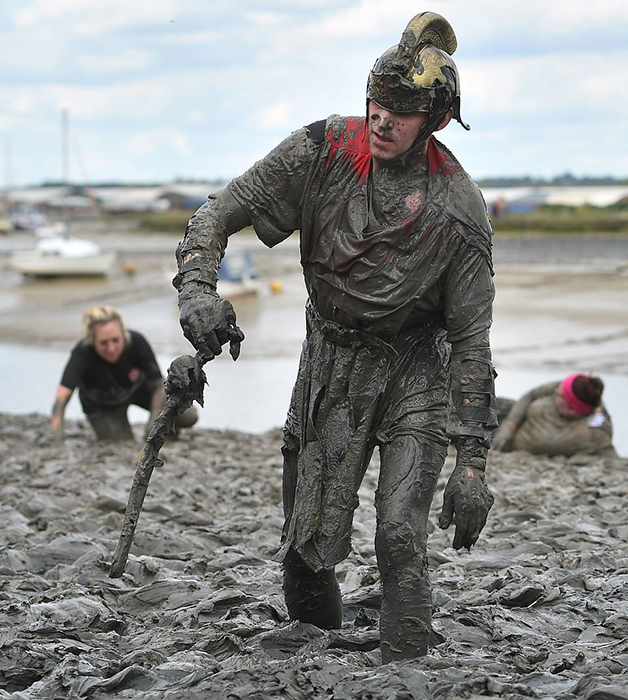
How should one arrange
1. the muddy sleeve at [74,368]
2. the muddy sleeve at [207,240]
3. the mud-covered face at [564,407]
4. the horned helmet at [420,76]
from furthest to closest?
the muddy sleeve at [74,368] < the mud-covered face at [564,407] < the muddy sleeve at [207,240] < the horned helmet at [420,76]

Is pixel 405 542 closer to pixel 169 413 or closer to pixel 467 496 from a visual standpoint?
pixel 467 496

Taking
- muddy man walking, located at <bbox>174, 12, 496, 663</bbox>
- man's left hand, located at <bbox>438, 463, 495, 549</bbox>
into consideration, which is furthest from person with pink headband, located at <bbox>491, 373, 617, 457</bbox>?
man's left hand, located at <bbox>438, 463, 495, 549</bbox>

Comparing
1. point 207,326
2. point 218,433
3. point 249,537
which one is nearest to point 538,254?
point 218,433

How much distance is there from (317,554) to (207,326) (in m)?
0.97

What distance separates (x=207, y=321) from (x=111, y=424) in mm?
6947

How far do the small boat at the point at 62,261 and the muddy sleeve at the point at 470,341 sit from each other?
29504 millimetres

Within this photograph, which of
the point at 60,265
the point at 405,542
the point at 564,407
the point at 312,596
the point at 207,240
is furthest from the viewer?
the point at 60,265

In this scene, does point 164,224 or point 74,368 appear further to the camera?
point 164,224

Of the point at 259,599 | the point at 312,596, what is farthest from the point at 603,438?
the point at 312,596

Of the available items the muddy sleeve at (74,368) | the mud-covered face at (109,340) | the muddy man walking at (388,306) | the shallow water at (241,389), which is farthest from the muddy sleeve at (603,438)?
the muddy man walking at (388,306)

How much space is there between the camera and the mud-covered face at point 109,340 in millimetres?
10102

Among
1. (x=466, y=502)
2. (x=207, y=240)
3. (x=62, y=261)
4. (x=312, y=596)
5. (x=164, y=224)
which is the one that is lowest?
(x=312, y=596)

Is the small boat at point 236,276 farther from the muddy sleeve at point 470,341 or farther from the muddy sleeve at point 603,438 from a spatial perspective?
the muddy sleeve at point 470,341

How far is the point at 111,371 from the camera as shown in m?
10.6
